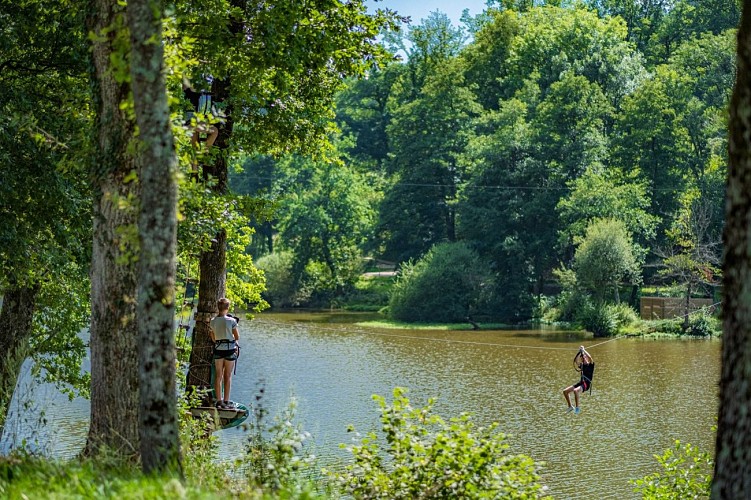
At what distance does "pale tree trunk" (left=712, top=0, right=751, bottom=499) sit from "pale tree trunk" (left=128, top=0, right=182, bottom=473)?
10.2 feet

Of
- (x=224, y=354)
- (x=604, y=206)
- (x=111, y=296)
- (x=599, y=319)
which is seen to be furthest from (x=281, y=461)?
(x=604, y=206)

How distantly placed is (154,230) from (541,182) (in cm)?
4899

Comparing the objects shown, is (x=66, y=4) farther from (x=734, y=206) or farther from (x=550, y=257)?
(x=550, y=257)

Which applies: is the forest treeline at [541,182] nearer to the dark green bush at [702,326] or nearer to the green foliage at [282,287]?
the green foliage at [282,287]

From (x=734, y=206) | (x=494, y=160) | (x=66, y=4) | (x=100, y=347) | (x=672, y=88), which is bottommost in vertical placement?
(x=100, y=347)

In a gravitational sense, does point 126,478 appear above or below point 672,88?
below

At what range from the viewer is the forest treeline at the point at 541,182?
4903cm

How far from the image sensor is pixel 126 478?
19.4 feet

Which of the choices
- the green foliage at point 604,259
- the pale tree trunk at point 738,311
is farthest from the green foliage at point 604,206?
the pale tree trunk at point 738,311

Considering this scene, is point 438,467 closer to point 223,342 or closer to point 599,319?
point 223,342

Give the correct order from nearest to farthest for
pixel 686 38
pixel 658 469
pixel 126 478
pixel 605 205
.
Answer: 1. pixel 126 478
2. pixel 658 469
3. pixel 605 205
4. pixel 686 38

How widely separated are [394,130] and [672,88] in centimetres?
1764

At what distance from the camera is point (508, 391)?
2861cm

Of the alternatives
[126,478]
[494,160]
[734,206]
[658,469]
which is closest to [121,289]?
[126,478]
